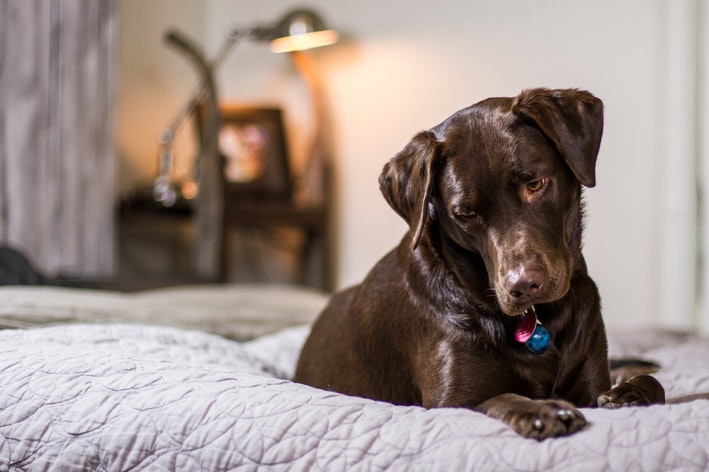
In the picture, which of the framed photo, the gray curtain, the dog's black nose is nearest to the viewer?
the dog's black nose

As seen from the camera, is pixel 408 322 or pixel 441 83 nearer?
pixel 408 322

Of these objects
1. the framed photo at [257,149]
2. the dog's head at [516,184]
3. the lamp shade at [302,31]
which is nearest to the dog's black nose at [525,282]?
the dog's head at [516,184]

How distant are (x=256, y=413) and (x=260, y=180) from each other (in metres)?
3.84

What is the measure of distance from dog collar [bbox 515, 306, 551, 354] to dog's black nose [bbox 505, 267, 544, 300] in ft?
0.45

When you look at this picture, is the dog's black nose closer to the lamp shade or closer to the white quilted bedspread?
the white quilted bedspread

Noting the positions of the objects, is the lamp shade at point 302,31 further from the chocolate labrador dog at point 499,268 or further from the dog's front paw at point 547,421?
the dog's front paw at point 547,421

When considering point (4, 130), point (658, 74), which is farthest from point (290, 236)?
point (658, 74)

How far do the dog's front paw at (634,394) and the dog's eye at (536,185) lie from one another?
13.1 inches

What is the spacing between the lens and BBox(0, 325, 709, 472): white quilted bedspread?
0.99m

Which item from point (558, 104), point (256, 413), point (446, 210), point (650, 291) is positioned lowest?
point (650, 291)

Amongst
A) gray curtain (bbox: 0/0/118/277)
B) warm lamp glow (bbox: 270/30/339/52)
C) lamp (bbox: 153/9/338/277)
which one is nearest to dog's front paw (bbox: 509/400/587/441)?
gray curtain (bbox: 0/0/118/277)

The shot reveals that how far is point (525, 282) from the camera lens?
1189 mm

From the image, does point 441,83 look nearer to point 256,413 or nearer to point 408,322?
point 408,322

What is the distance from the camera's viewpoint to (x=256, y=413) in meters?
1.14
